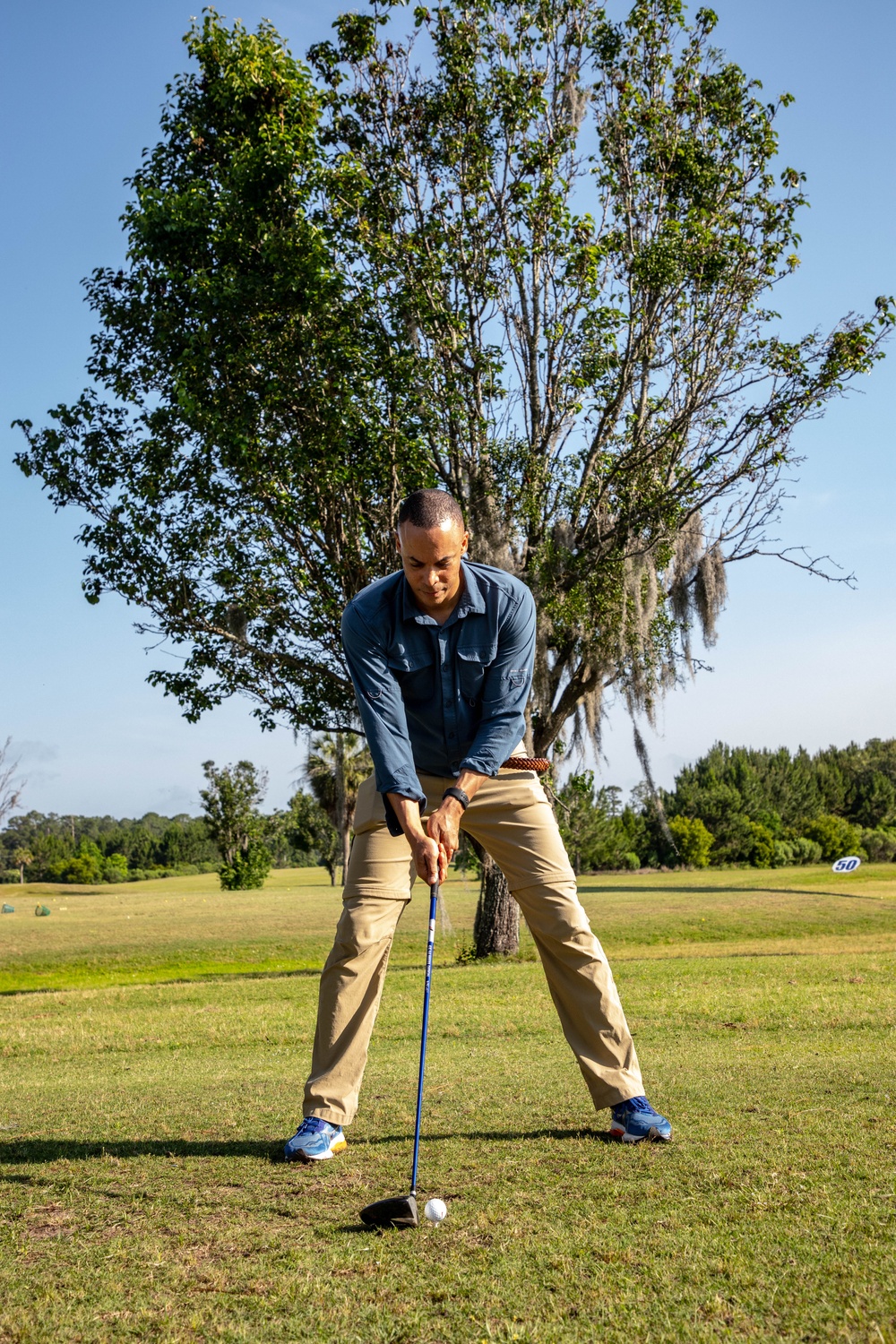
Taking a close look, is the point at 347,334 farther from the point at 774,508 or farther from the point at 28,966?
the point at 28,966

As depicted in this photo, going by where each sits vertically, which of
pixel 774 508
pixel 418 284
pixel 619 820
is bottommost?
pixel 619 820

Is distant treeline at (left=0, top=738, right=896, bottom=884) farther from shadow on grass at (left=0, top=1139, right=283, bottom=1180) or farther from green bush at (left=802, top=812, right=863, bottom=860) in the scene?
shadow on grass at (left=0, top=1139, right=283, bottom=1180)

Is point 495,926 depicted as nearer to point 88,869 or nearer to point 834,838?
point 834,838

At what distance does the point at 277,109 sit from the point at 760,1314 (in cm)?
1644

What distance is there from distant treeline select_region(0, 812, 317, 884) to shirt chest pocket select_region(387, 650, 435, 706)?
66.7m

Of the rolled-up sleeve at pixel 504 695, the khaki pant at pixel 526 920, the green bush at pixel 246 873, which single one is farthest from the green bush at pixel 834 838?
the rolled-up sleeve at pixel 504 695

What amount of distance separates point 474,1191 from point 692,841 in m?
54.7

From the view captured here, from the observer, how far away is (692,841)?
5634cm

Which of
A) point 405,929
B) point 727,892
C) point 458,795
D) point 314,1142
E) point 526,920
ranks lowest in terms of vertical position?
point 405,929

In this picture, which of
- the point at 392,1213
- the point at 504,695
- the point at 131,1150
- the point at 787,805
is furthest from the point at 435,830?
the point at 787,805

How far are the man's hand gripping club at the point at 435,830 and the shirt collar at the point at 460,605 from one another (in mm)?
645

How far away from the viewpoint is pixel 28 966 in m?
24.8

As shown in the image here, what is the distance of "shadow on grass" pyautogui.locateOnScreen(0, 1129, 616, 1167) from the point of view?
165 inches

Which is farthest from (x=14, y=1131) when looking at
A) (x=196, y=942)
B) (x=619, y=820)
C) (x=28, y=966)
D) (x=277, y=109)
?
(x=619, y=820)
